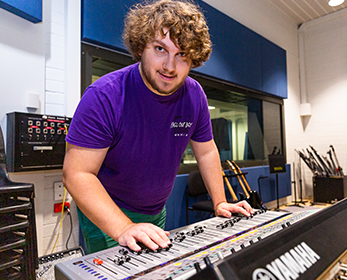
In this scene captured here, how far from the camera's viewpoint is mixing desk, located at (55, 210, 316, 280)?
49 cm

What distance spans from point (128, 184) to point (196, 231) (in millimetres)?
379

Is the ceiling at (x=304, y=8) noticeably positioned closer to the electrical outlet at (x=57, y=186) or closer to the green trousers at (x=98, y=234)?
→ the electrical outlet at (x=57, y=186)

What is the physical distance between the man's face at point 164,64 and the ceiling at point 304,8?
4537mm

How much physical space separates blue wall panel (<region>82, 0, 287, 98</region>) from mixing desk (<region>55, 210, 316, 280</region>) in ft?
6.05

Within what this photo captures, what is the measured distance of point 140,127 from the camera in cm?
95

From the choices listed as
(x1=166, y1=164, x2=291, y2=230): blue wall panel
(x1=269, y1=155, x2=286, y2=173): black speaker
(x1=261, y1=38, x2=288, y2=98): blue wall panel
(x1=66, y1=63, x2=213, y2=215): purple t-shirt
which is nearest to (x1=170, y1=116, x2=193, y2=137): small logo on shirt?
(x1=66, y1=63, x2=213, y2=215): purple t-shirt

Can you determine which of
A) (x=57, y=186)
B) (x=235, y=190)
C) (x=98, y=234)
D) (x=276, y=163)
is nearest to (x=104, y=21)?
(x=57, y=186)

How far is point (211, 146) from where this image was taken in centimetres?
121

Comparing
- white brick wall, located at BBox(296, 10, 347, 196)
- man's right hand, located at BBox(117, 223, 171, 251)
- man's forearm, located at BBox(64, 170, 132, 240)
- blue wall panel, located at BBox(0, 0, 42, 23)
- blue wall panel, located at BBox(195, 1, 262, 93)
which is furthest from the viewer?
white brick wall, located at BBox(296, 10, 347, 196)

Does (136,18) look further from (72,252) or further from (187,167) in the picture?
(187,167)

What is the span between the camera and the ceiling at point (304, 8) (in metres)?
4.62

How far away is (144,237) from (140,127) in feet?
1.42

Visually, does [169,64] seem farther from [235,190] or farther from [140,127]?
[235,190]

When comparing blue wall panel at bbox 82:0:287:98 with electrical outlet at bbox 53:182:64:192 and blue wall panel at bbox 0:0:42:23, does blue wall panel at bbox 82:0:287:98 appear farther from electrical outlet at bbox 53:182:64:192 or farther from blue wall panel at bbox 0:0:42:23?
electrical outlet at bbox 53:182:64:192
